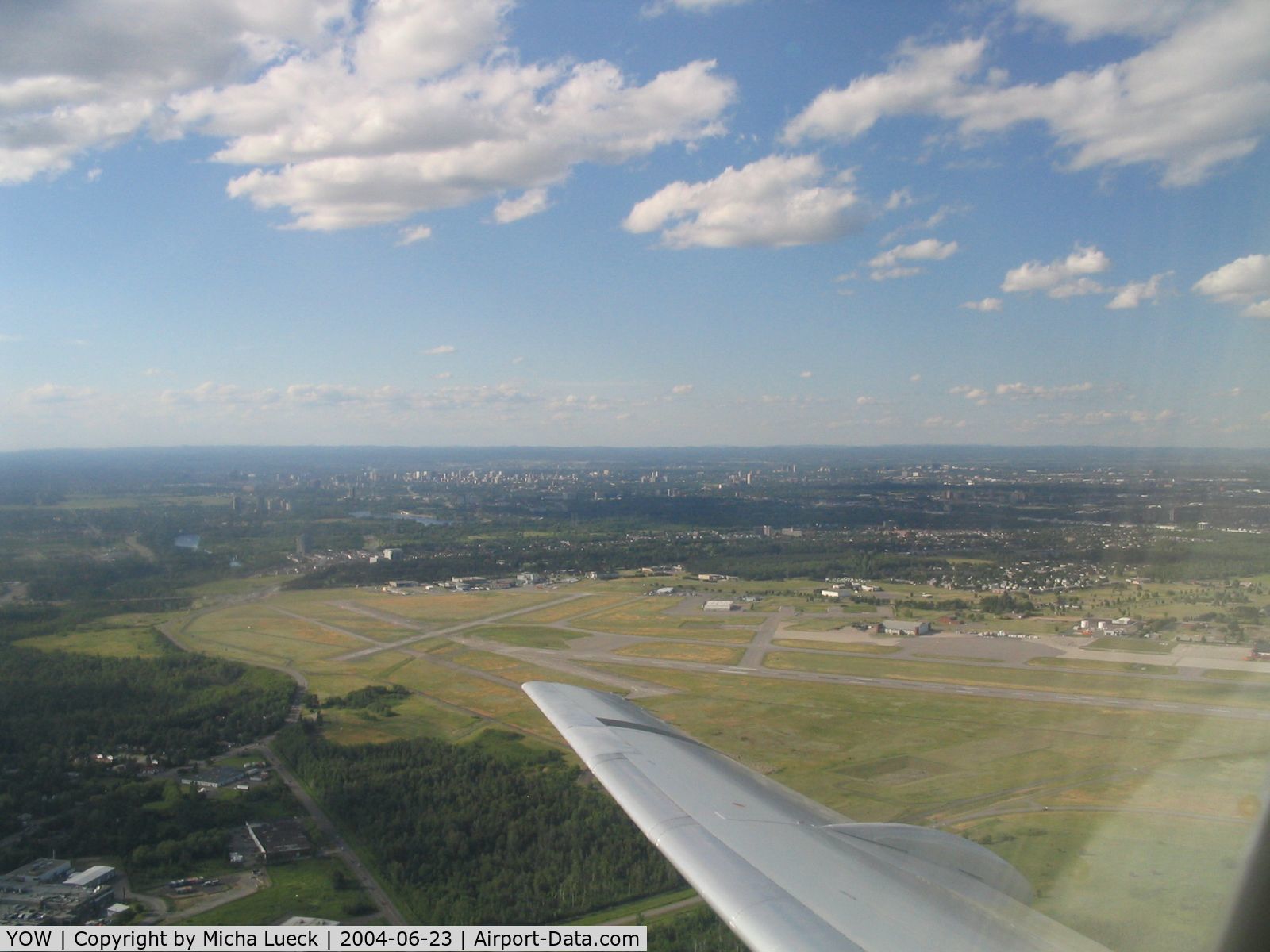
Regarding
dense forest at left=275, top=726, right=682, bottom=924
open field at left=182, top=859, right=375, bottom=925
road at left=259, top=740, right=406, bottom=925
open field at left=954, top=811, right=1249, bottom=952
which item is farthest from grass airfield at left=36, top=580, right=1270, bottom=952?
open field at left=182, top=859, right=375, bottom=925

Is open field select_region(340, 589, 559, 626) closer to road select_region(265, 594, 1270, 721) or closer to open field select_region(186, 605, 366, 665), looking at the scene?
road select_region(265, 594, 1270, 721)

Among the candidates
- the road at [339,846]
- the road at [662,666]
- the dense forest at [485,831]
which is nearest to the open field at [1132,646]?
the road at [662,666]

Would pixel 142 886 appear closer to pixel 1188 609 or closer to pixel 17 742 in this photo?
pixel 17 742

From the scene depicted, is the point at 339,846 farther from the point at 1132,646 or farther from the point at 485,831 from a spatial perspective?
the point at 1132,646

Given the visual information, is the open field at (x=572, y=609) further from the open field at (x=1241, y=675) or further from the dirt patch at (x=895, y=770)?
the open field at (x=1241, y=675)

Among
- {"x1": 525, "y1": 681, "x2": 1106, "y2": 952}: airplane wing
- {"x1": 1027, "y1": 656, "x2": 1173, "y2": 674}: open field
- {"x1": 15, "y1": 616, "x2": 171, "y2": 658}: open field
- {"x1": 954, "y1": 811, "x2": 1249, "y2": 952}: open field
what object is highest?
{"x1": 525, "y1": 681, "x2": 1106, "y2": 952}: airplane wing

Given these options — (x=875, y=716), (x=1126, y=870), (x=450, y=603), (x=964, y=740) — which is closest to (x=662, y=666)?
(x=875, y=716)
